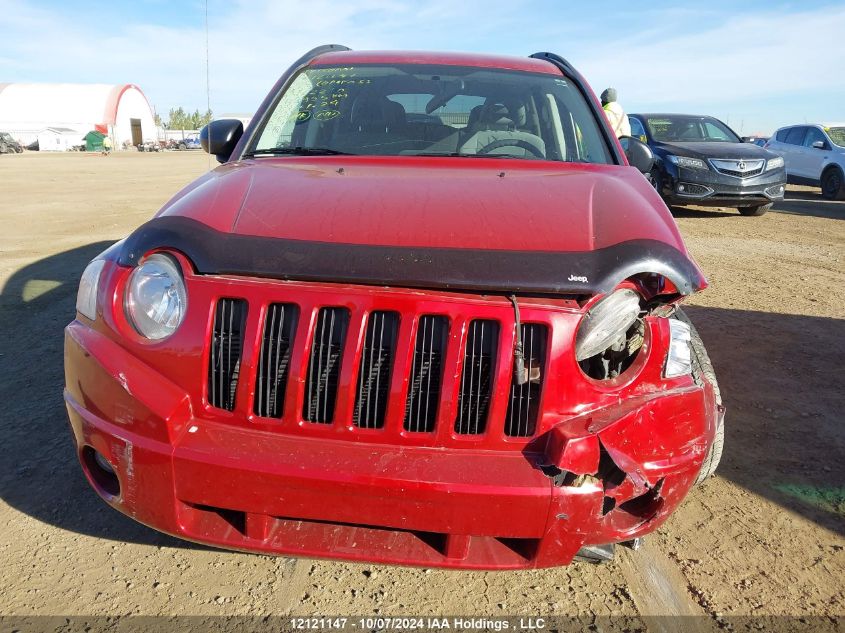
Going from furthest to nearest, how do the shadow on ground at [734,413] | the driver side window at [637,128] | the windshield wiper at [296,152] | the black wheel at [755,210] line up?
1. the driver side window at [637,128]
2. the black wheel at [755,210]
3. the windshield wiper at [296,152]
4. the shadow on ground at [734,413]

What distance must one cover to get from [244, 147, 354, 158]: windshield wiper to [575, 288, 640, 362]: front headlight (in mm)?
1551

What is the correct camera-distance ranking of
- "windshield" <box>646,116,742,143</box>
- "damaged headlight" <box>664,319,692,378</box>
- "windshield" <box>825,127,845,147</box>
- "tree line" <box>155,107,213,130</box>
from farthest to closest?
"tree line" <box>155,107,213,130</box>
"windshield" <box>825,127,845,147</box>
"windshield" <box>646,116,742,143</box>
"damaged headlight" <box>664,319,692,378</box>

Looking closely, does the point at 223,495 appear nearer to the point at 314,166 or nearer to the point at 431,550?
the point at 431,550

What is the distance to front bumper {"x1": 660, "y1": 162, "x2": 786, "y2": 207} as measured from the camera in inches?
416

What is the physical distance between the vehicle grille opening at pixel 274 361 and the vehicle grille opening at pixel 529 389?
0.65 meters

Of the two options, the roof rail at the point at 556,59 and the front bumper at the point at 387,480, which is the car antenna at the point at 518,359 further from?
the roof rail at the point at 556,59

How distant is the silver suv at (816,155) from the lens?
14.4 m

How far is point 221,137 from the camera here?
3.36m

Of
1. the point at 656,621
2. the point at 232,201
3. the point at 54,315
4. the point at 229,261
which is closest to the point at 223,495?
the point at 229,261

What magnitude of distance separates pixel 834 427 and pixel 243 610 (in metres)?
3.07

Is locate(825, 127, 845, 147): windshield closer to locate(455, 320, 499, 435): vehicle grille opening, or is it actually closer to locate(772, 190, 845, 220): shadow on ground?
locate(772, 190, 845, 220): shadow on ground

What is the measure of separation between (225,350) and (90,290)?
548mm

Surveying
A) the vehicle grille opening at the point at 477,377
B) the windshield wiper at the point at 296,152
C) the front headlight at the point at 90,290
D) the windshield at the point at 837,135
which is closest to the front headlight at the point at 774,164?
the windshield at the point at 837,135

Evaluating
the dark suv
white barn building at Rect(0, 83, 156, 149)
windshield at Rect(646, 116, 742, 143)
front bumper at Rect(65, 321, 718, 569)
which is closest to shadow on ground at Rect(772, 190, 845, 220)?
the dark suv
